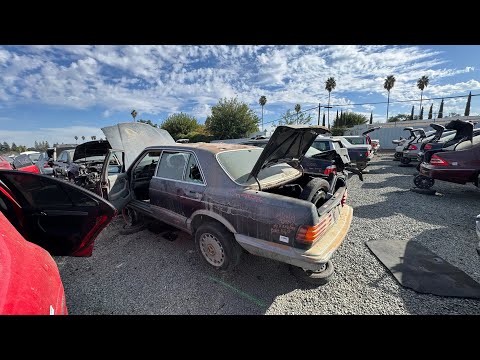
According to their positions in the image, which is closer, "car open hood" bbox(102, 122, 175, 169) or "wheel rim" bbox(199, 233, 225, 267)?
"wheel rim" bbox(199, 233, 225, 267)

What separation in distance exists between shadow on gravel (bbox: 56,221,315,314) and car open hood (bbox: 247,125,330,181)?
1.34 m

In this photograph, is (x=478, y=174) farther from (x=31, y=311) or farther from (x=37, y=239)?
(x=37, y=239)

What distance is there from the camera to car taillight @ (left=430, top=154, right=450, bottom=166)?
5.46 metres

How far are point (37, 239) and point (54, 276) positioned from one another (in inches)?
60.4

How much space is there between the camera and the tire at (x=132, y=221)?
4.17 metres

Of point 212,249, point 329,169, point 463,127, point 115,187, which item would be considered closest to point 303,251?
point 212,249

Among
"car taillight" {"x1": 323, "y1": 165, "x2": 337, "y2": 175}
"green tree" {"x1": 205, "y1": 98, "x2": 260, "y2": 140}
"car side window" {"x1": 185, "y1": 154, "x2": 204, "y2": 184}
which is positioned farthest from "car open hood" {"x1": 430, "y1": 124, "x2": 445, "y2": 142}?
"green tree" {"x1": 205, "y1": 98, "x2": 260, "y2": 140}

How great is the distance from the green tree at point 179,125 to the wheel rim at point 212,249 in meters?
31.9

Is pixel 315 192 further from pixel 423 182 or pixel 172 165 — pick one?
pixel 423 182

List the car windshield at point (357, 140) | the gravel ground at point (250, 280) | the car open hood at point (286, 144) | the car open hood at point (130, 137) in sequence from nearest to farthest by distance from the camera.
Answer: the gravel ground at point (250, 280) → the car open hood at point (286, 144) → the car open hood at point (130, 137) → the car windshield at point (357, 140)

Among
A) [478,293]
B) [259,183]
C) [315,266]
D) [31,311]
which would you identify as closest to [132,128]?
[259,183]

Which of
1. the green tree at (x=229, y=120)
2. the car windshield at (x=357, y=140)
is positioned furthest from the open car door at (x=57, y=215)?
the green tree at (x=229, y=120)

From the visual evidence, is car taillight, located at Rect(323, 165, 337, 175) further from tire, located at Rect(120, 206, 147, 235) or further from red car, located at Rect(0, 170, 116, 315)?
A: red car, located at Rect(0, 170, 116, 315)

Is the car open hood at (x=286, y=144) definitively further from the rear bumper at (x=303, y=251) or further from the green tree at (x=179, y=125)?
the green tree at (x=179, y=125)
